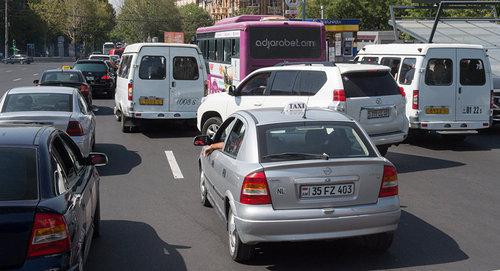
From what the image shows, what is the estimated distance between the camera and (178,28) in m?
91.5

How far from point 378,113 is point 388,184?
5370 mm

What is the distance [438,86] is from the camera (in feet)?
45.7

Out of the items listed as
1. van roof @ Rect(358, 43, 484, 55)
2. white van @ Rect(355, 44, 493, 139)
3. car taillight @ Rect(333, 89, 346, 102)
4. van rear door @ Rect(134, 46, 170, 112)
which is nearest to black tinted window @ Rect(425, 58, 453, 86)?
white van @ Rect(355, 44, 493, 139)

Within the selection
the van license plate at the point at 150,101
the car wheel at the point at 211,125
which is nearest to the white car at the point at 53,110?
the car wheel at the point at 211,125

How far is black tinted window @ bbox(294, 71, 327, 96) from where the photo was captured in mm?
11361

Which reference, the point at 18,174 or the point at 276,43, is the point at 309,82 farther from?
the point at 18,174

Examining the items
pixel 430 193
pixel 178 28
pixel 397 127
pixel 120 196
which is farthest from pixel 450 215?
pixel 178 28

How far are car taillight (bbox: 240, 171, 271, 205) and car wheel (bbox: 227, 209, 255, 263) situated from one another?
1.29ft

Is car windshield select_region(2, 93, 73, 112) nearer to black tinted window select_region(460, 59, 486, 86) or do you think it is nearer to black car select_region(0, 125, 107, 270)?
black car select_region(0, 125, 107, 270)

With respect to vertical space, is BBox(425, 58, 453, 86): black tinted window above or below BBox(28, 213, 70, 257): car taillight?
above

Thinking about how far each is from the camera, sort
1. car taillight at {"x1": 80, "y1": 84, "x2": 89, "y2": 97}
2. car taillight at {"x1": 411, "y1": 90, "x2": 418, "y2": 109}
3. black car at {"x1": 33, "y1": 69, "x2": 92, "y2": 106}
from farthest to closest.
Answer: car taillight at {"x1": 80, "y1": 84, "x2": 89, "y2": 97} < black car at {"x1": 33, "y1": 69, "x2": 92, "y2": 106} < car taillight at {"x1": 411, "y1": 90, "x2": 418, "y2": 109}

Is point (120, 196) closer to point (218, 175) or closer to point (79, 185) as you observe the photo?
point (218, 175)

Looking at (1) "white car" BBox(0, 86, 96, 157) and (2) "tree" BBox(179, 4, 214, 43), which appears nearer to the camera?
(1) "white car" BBox(0, 86, 96, 157)

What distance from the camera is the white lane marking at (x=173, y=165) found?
11.0 metres
